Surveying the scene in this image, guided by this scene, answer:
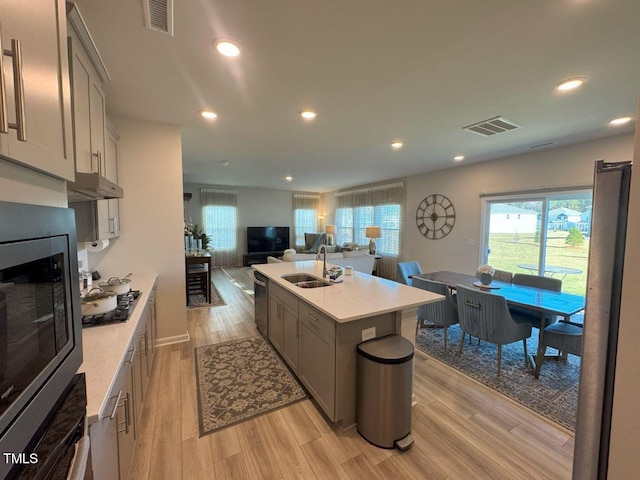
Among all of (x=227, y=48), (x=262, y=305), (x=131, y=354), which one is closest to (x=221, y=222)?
(x=262, y=305)

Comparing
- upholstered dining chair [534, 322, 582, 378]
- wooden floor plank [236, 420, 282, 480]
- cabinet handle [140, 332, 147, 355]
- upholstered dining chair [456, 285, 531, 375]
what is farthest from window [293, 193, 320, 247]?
wooden floor plank [236, 420, 282, 480]

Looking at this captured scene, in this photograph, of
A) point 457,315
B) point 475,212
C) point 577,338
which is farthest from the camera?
point 475,212

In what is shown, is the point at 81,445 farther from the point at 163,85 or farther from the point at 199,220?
the point at 199,220

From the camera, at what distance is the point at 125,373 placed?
4.37 ft

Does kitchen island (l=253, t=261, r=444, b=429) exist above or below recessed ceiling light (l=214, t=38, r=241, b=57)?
below

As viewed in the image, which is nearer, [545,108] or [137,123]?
[545,108]

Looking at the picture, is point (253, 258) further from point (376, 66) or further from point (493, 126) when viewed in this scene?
point (376, 66)

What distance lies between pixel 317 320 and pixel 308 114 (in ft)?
6.69

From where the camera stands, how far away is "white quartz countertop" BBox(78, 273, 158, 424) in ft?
3.10

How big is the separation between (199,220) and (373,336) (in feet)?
24.5

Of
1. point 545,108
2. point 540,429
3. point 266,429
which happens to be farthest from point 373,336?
point 545,108

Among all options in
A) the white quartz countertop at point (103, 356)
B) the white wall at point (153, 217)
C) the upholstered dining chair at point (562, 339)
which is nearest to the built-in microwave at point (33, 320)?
the white quartz countertop at point (103, 356)

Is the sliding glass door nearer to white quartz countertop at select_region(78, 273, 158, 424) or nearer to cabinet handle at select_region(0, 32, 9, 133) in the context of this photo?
white quartz countertop at select_region(78, 273, 158, 424)

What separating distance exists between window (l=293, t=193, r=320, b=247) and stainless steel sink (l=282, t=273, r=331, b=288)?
6.63 m
